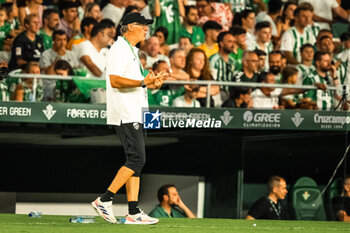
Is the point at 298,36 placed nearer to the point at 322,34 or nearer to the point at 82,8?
the point at 322,34

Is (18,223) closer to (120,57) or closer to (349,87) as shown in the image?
(120,57)

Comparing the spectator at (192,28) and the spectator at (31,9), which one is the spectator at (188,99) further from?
the spectator at (31,9)

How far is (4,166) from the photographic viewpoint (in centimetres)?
938

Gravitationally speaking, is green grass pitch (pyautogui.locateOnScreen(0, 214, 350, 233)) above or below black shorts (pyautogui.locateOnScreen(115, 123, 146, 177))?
below

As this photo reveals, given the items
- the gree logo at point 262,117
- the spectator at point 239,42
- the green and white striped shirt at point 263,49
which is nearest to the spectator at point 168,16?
the spectator at point 239,42

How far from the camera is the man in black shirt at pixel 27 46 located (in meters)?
8.89

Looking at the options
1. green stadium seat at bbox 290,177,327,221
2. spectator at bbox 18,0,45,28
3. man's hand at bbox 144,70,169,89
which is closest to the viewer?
man's hand at bbox 144,70,169,89

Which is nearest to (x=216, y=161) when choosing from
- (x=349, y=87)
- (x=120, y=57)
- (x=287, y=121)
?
(x=287, y=121)

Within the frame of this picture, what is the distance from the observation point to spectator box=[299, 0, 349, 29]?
11227 millimetres

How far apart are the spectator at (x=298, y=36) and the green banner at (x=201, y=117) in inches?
61.4

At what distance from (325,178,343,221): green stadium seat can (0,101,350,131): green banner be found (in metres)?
0.93

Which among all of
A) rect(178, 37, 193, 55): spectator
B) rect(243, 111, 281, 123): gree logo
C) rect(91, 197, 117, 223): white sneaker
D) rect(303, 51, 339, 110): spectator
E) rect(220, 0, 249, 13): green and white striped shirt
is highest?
rect(220, 0, 249, 13): green and white striped shirt

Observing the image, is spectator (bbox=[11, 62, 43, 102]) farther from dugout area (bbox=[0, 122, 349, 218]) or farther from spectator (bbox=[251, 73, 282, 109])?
spectator (bbox=[251, 73, 282, 109])

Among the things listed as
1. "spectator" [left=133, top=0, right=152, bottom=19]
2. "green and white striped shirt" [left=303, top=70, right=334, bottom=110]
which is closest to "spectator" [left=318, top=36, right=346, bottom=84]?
"green and white striped shirt" [left=303, top=70, right=334, bottom=110]
